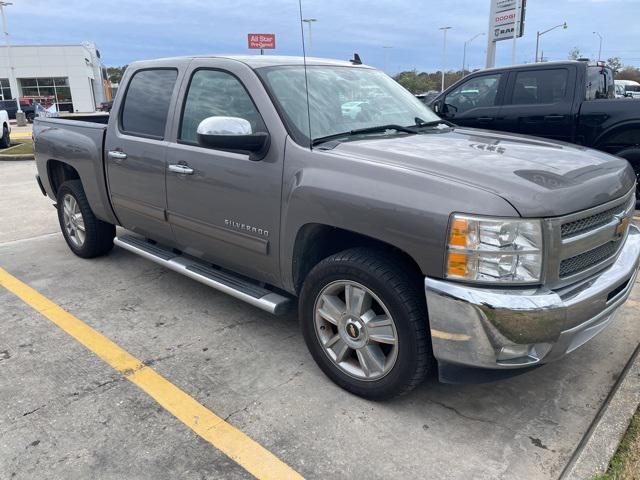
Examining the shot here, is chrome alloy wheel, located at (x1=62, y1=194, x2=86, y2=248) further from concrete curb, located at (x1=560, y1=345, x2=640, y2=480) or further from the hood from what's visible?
concrete curb, located at (x1=560, y1=345, x2=640, y2=480)

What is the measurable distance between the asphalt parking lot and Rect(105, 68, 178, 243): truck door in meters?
0.74

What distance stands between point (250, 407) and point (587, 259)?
76.0 inches

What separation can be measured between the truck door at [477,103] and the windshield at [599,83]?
3.54ft

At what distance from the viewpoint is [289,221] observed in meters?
3.06

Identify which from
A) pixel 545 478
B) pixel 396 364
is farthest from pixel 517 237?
pixel 545 478

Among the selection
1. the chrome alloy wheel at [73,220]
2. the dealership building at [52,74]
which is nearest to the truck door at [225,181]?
the chrome alloy wheel at [73,220]

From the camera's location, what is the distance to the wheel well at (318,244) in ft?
9.80

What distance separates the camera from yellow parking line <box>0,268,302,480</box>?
2.50 metres

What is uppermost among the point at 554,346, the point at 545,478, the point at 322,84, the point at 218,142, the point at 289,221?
the point at 322,84

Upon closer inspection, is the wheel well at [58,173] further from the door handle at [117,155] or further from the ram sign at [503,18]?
the ram sign at [503,18]

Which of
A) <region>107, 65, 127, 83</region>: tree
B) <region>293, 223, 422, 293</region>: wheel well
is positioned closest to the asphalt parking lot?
<region>293, 223, 422, 293</region>: wheel well

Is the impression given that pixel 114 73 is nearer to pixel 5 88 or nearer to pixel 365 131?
pixel 5 88

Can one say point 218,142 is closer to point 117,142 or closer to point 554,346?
point 117,142

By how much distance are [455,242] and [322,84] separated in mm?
1710
